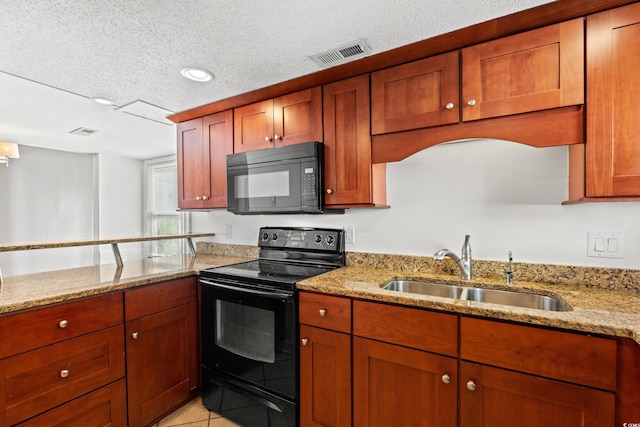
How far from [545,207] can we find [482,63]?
32.2 inches

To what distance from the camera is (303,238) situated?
7.61 feet

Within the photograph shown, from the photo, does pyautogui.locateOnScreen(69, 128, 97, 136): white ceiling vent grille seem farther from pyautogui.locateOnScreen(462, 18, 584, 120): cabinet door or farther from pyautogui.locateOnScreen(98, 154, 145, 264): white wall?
pyautogui.locateOnScreen(462, 18, 584, 120): cabinet door

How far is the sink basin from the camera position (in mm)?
1476

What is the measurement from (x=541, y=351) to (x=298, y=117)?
5.80 ft

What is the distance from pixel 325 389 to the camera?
1.60m

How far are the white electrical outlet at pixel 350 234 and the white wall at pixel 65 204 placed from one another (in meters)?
3.44

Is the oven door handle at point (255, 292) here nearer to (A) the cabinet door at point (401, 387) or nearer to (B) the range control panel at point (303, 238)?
(A) the cabinet door at point (401, 387)

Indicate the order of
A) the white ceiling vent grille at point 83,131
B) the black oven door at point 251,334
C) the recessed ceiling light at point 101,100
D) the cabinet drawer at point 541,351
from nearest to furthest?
the cabinet drawer at point 541,351
the black oven door at point 251,334
the recessed ceiling light at point 101,100
the white ceiling vent grille at point 83,131

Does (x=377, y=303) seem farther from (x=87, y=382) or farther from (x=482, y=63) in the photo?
(x=87, y=382)

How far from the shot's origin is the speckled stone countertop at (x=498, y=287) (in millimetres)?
1078

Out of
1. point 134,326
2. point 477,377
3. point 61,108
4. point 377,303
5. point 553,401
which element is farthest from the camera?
point 61,108

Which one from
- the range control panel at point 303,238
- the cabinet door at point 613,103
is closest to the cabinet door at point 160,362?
the range control panel at point 303,238

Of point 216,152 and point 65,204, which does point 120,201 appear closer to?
point 65,204

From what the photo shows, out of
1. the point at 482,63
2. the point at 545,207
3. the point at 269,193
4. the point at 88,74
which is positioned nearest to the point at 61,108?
the point at 88,74
